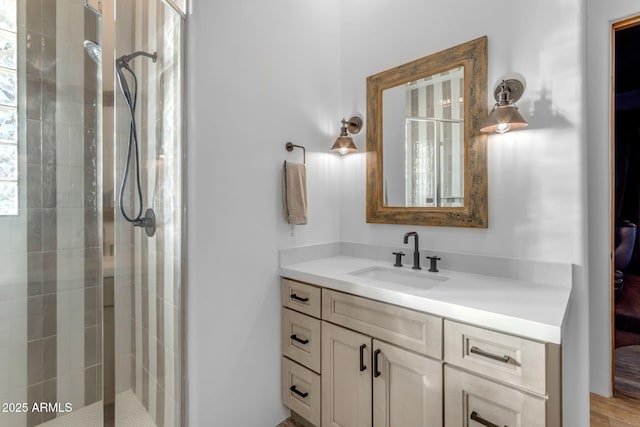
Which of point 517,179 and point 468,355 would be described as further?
point 517,179

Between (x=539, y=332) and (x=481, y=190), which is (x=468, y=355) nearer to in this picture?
(x=539, y=332)

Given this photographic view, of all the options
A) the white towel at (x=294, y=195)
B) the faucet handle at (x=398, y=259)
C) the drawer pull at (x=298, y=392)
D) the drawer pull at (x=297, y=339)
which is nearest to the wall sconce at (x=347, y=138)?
the white towel at (x=294, y=195)

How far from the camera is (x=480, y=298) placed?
1165 millimetres

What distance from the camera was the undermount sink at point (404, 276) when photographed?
5.20 feet

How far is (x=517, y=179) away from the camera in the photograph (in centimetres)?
148

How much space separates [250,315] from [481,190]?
1.41 metres

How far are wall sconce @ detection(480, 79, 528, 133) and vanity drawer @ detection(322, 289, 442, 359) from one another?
0.94 meters

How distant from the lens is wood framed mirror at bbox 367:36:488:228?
5.19ft

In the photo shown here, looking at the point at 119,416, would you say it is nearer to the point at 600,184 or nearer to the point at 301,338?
the point at 301,338

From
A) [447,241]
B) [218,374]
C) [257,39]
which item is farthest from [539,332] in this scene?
[257,39]

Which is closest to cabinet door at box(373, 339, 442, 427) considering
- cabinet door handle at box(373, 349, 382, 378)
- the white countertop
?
cabinet door handle at box(373, 349, 382, 378)

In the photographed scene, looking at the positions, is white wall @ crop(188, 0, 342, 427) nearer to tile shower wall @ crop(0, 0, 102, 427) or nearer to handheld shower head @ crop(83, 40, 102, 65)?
handheld shower head @ crop(83, 40, 102, 65)

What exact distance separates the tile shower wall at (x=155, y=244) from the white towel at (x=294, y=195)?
23.4 inches

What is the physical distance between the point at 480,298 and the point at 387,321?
38 cm
